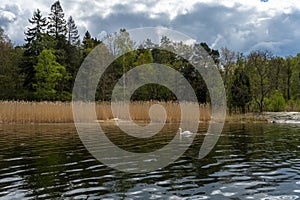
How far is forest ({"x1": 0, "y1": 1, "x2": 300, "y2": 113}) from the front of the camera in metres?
38.9

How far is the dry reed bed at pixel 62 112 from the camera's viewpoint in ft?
81.0

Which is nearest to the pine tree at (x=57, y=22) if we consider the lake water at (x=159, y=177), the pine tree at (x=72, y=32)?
the pine tree at (x=72, y=32)

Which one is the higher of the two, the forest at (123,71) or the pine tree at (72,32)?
the pine tree at (72,32)

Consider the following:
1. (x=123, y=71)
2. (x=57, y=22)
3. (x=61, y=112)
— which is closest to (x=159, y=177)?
(x=61, y=112)

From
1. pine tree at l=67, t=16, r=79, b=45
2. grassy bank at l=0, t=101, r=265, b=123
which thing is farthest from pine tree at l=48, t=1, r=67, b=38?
grassy bank at l=0, t=101, r=265, b=123

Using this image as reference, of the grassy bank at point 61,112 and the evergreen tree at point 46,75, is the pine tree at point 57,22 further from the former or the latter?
the grassy bank at point 61,112

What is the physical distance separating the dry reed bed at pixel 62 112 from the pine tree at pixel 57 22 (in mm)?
30097

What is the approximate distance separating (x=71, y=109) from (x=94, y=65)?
52.1 ft

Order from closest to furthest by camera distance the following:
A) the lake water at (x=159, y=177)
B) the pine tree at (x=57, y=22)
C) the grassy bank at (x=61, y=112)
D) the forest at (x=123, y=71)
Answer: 1. the lake water at (x=159, y=177)
2. the grassy bank at (x=61, y=112)
3. the forest at (x=123, y=71)
4. the pine tree at (x=57, y=22)

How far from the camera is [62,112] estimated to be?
25.7 metres

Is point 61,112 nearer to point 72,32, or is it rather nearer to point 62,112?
point 62,112

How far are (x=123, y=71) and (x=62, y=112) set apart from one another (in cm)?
1681

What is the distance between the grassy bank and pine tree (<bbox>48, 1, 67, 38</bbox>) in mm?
30073

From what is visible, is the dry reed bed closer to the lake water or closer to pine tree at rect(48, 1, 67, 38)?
the lake water
